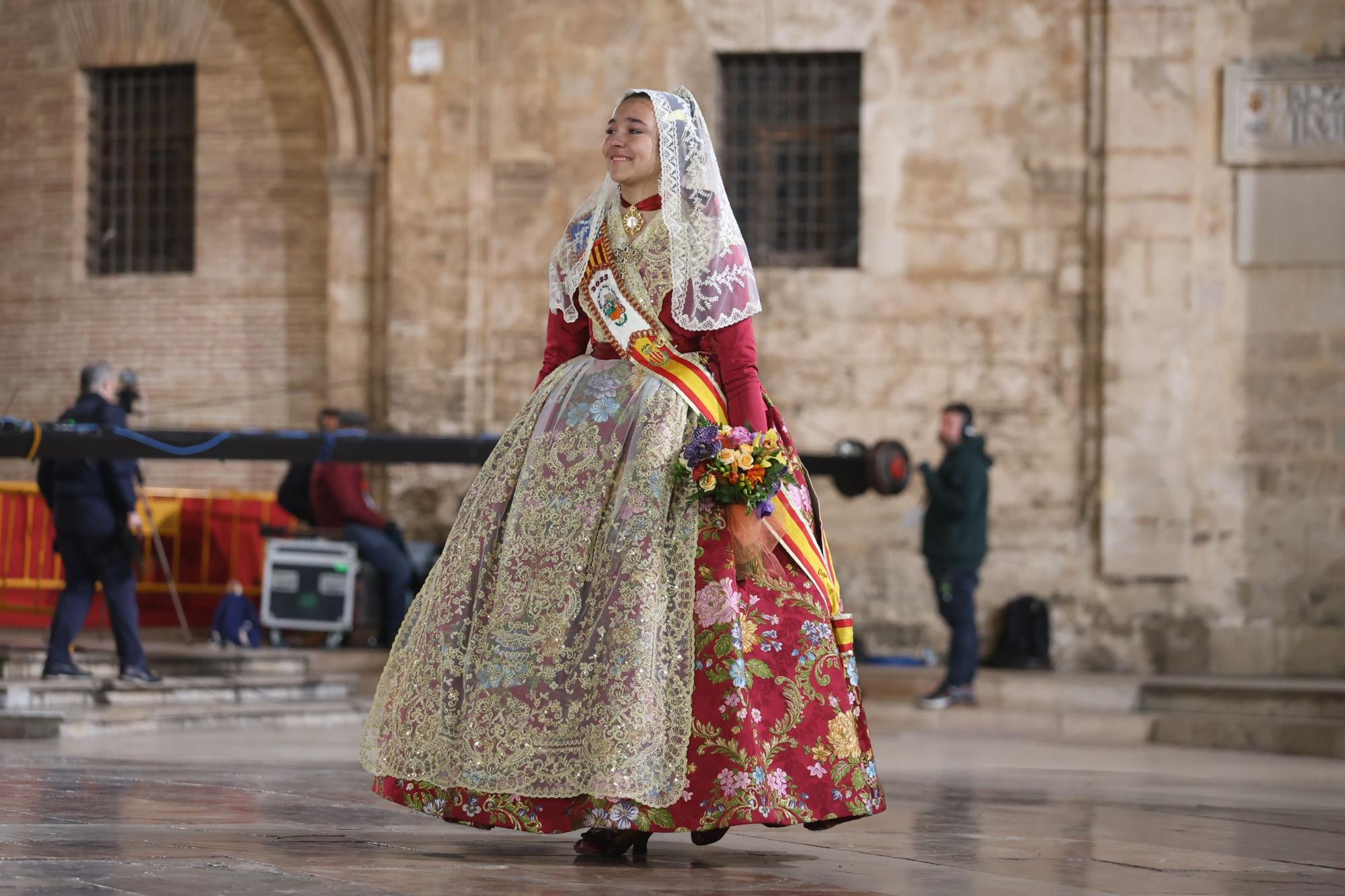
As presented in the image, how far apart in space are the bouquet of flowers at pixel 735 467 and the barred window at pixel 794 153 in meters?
9.23

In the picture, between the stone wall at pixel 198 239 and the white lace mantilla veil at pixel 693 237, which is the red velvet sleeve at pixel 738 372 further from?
the stone wall at pixel 198 239

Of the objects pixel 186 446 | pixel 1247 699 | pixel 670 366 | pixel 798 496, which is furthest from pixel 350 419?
pixel 798 496

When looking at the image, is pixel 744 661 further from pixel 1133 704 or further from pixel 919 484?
pixel 919 484

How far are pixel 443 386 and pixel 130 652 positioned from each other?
428cm

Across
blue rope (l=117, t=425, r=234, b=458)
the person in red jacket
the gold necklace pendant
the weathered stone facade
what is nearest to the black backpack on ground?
the weathered stone facade

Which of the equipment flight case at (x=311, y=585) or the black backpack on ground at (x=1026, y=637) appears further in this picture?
the black backpack on ground at (x=1026, y=637)

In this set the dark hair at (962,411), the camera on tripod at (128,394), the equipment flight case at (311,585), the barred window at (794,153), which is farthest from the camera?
the barred window at (794,153)

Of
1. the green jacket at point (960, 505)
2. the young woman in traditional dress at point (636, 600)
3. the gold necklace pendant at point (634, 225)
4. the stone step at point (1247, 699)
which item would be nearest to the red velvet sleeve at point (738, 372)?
the young woman in traditional dress at point (636, 600)

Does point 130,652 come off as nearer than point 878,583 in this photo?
Yes

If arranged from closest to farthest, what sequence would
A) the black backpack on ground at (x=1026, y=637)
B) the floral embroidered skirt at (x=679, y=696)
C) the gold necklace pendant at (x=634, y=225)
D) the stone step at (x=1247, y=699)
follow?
the floral embroidered skirt at (x=679, y=696) → the gold necklace pendant at (x=634, y=225) → the stone step at (x=1247, y=699) → the black backpack on ground at (x=1026, y=637)

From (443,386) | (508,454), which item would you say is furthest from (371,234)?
(508,454)

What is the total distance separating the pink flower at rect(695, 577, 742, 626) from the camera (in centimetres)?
428

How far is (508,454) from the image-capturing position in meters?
4.57

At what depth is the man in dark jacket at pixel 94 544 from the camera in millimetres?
9320
